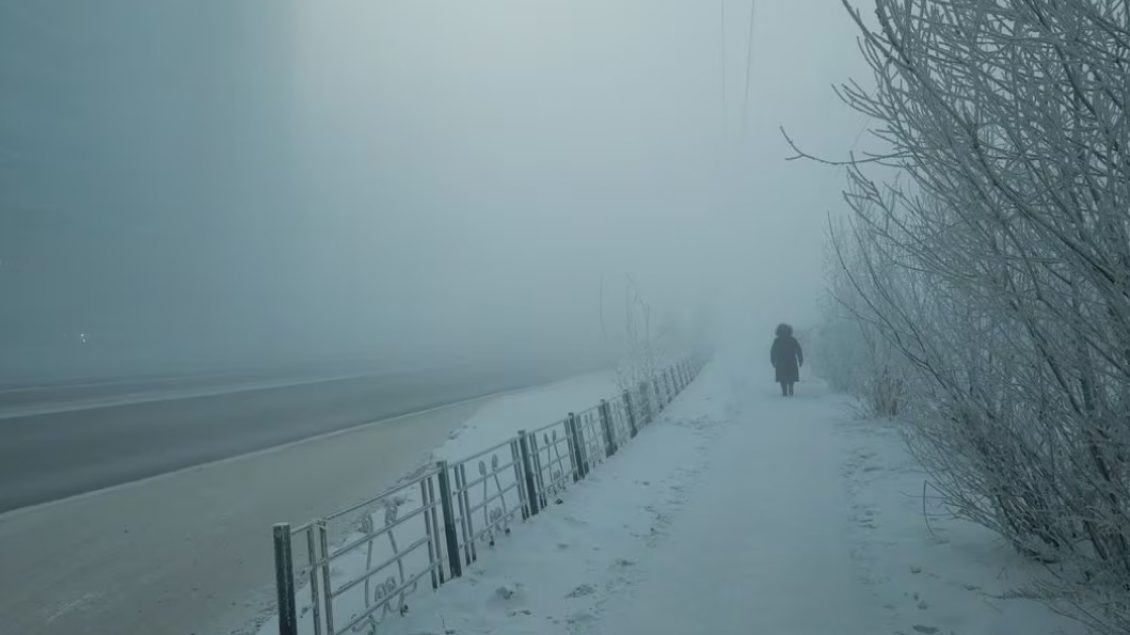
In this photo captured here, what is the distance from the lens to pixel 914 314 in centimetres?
581

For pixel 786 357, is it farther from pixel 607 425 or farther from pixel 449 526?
pixel 449 526

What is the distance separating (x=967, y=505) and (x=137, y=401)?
24.0 m

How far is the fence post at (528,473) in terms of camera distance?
7.80 metres

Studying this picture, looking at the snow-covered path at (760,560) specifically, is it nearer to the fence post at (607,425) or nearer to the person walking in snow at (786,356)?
the fence post at (607,425)

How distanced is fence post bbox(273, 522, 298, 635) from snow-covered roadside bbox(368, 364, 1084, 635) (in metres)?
0.79

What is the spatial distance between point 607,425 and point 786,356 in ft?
27.5

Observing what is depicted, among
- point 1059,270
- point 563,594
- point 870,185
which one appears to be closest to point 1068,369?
point 1059,270

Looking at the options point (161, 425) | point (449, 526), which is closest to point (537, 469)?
point (449, 526)

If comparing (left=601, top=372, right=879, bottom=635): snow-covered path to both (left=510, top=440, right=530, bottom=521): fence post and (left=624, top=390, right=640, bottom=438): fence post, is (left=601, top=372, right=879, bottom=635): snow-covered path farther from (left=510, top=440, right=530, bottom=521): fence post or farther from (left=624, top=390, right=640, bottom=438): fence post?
(left=624, top=390, right=640, bottom=438): fence post

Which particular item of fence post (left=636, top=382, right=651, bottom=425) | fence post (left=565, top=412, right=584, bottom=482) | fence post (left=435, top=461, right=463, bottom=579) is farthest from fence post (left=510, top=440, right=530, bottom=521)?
fence post (left=636, top=382, right=651, bottom=425)

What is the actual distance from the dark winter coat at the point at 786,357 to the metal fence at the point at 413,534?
718 centimetres

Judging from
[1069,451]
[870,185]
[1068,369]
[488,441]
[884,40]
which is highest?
[884,40]

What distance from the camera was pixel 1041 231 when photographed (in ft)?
A: 9.29

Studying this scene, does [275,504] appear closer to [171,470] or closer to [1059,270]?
[171,470]
